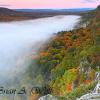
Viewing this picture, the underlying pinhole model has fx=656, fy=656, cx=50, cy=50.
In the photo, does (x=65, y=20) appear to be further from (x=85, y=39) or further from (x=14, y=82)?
(x=14, y=82)

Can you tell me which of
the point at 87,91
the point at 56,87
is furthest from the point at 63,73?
the point at 87,91

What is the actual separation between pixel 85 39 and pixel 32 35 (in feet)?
3.90

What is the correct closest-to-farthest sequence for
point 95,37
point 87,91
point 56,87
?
1. point 87,91
2. point 56,87
3. point 95,37

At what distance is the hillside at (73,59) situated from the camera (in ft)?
41.9

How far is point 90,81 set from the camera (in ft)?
41.0

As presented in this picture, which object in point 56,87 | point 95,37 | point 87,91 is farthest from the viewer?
point 95,37

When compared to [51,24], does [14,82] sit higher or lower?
lower

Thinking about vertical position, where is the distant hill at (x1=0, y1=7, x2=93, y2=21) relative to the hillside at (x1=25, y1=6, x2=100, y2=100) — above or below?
above

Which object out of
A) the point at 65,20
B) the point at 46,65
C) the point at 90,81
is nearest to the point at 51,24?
the point at 65,20

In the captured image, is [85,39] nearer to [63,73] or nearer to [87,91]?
[63,73]

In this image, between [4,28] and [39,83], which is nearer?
[39,83]

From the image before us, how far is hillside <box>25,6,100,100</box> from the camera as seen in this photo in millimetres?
12758

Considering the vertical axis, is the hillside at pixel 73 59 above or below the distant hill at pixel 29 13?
below

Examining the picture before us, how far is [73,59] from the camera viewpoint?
43.6 ft
